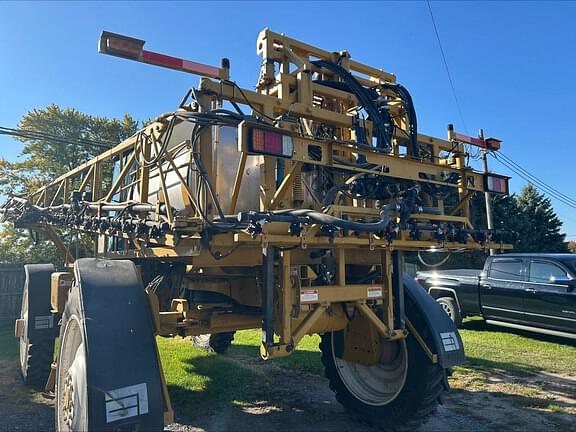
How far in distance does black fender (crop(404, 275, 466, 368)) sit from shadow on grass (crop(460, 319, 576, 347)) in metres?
6.12

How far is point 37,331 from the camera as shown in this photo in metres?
5.93

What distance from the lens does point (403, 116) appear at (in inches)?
182

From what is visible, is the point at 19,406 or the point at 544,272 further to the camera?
the point at 544,272

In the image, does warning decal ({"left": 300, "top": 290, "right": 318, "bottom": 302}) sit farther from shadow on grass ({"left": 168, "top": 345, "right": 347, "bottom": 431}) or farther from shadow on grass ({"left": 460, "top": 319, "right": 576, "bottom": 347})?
shadow on grass ({"left": 460, "top": 319, "right": 576, "bottom": 347})

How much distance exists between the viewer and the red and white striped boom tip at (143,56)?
128 inches

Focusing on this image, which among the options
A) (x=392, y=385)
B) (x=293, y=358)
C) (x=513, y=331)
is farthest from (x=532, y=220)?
(x=392, y=385)

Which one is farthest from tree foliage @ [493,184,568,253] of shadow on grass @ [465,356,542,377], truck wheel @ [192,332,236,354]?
truck wheel @ [192,332,236,354]

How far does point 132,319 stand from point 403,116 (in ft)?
10.2

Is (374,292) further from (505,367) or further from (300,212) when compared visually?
(505,367)

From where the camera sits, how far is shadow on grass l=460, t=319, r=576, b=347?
30.2ft

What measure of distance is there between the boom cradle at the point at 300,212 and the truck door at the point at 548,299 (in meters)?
5.40

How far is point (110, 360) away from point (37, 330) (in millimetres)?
3735

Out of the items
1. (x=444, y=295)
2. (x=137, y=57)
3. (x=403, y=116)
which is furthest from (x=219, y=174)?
(x=444, y=295)

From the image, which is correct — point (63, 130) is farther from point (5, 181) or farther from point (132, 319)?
point (132, 319)
